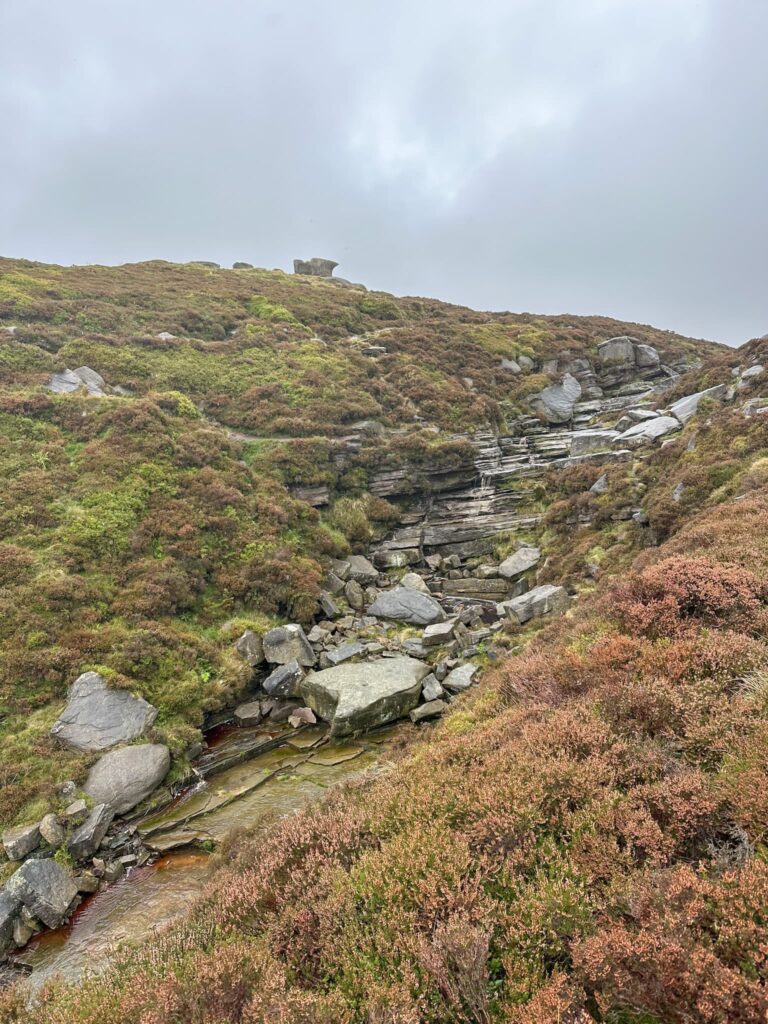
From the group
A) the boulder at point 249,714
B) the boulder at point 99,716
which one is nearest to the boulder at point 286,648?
the boulder at point 249,714

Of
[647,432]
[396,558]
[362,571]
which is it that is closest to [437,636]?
[362,571]

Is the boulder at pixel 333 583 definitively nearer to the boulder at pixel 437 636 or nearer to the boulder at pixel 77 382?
the boulder at pixel 437 636

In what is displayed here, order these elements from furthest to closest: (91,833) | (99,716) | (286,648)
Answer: (286,648)
(99,716)
(91,833)

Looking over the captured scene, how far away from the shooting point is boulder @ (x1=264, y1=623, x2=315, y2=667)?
16641 millimetres

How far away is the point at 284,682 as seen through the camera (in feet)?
51.7

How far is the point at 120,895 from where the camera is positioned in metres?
9.38

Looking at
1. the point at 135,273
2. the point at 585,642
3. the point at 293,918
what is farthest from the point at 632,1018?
the point at 135,273

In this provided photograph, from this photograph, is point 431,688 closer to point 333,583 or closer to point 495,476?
point 333,583

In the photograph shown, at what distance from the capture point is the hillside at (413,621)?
366 cm

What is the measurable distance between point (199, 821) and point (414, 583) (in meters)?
12.5

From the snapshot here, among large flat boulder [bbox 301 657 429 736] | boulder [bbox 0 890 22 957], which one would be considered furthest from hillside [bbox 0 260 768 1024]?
boulder [bbox 0 890 22 957]

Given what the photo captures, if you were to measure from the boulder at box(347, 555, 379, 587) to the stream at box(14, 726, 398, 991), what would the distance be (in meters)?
8.25

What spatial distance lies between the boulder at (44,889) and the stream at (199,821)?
0.88 feet

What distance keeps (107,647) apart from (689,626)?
14290 millimetres
